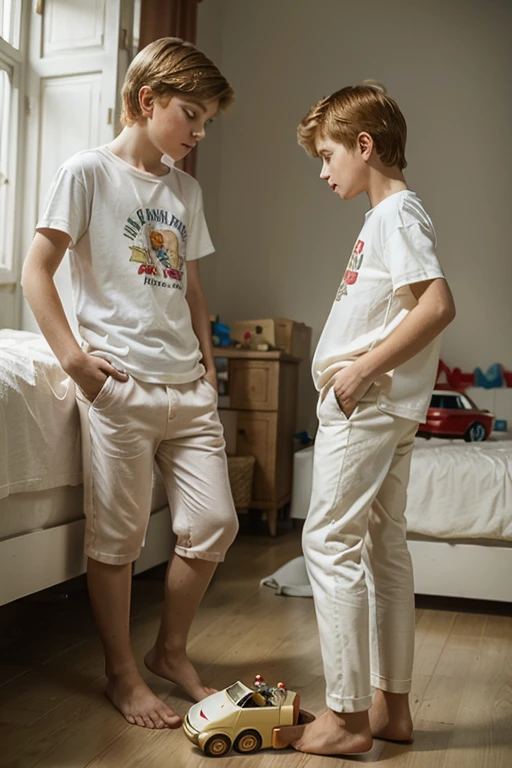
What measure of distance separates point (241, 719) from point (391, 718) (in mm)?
283

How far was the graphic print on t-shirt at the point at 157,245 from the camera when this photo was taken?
1692 mm

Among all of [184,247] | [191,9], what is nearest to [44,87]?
[191,9]


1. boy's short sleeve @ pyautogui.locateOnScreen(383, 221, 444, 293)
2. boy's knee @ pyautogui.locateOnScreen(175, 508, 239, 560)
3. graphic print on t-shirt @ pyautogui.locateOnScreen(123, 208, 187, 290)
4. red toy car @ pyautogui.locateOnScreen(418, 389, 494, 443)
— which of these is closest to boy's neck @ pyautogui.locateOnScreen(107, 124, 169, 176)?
graphic print on t-shirt @ pyautogui.locateOnScreen(123, 208, 187, 290)

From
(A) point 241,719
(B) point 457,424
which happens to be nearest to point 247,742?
(A) point 241,719

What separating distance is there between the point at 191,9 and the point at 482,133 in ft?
5.43

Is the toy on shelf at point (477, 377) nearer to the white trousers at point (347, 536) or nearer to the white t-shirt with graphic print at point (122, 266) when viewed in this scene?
the white t-shirt with graphic print at point (122, 266)

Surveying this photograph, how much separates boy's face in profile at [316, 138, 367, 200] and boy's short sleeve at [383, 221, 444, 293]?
0.15 meters

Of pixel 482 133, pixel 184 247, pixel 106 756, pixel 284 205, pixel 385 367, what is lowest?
pixel 106 756

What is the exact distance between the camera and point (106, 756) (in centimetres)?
140

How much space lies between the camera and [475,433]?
3268 mm

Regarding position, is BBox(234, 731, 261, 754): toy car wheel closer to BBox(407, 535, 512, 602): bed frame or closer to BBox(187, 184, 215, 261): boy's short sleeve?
BBox(187, 184, 215, 261): boy's short sleeve

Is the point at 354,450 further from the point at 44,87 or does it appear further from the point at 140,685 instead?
the point at 44,87

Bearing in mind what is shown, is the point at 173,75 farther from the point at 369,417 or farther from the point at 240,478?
the point at 240,478

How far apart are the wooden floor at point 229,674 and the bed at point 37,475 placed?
22cm
